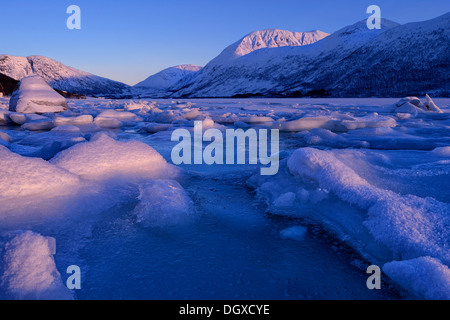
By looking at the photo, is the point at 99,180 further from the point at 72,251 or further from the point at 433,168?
the point at 433,168

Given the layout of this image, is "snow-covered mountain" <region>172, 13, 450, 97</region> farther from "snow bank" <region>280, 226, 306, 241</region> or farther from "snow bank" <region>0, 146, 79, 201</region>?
"snow bank" <region>0, 146, 79, 201</region>

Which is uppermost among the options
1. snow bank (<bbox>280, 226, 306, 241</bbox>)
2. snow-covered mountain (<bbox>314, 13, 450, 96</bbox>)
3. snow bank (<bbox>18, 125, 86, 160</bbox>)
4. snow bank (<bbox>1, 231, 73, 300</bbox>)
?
snow-covered mountain (<bbox>314, 13, 450, 96</bbox>)

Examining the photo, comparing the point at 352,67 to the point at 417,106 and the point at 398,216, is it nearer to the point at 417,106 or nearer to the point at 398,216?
the point at 417,106

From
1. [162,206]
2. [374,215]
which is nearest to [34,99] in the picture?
[162,206]

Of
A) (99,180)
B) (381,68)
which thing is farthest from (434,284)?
(381,68)

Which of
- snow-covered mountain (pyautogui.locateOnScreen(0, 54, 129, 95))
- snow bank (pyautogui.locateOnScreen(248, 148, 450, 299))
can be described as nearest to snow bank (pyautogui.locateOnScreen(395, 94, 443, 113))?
snow bank (pyautogui.locateOnScreen(248, 148, 450, 299))
